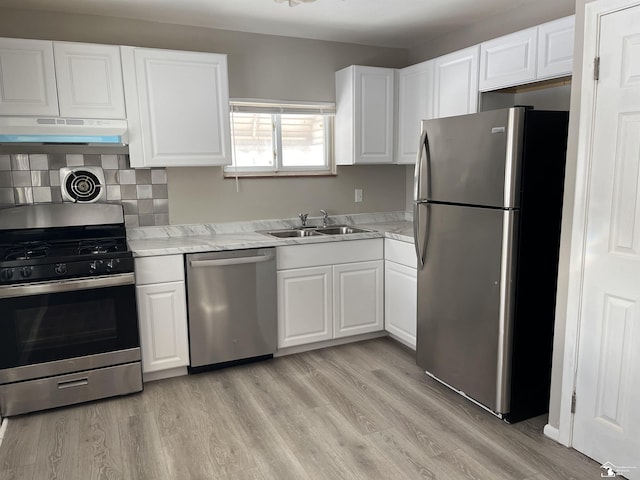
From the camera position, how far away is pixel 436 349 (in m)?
2.96

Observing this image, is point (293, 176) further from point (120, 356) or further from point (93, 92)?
point (120, 356)

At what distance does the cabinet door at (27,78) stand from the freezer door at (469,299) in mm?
2304

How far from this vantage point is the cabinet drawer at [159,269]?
2956mm

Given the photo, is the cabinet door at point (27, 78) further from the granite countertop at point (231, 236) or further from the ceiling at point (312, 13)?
the granite countertop at point (231, 236)

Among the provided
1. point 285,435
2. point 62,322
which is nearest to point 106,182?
point 62,322

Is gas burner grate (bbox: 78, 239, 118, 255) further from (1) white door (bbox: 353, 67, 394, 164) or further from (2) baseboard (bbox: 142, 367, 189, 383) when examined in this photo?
(1) white door (bbox: 353, 67, 394, 164)

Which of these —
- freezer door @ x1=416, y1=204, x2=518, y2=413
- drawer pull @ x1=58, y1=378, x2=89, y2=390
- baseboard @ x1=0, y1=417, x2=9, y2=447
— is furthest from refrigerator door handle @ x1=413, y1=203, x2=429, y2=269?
baseboard @ x1=0, y1=417, x2=9, y2=447

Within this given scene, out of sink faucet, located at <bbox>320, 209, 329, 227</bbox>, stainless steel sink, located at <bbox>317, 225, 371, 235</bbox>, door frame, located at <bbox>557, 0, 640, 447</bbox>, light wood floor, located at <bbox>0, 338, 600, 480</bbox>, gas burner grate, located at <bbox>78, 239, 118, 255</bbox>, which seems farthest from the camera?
sink faucet, located at <bbox>320, 209, 329, 227</bbox>

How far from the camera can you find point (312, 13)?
324cm

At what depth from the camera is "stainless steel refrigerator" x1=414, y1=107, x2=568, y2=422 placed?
93.3 inches

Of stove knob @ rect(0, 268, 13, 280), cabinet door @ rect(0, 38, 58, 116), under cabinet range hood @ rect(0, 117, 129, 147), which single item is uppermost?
cabinet door @ rect(0, 38, 58, 116)

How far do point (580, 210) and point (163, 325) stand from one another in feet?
7.90

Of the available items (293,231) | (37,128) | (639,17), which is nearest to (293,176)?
(293,231)

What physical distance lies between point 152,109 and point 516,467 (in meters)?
Answer: 2.84
